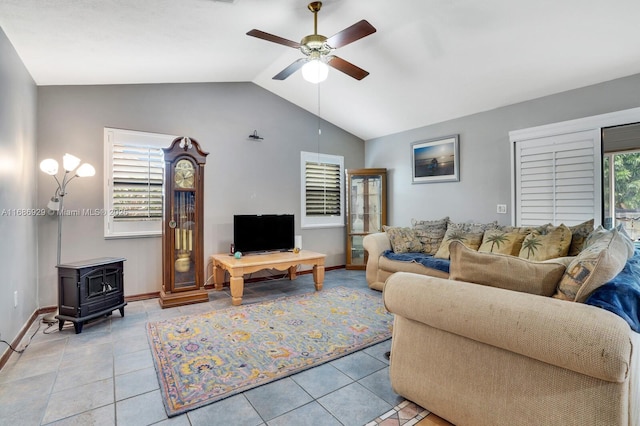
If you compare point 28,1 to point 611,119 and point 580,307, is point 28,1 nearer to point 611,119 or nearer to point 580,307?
point 580,307

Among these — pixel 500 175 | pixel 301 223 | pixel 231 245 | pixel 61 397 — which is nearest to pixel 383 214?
pixel 301 223

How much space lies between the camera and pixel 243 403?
1.87m

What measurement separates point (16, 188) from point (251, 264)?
2.28 m

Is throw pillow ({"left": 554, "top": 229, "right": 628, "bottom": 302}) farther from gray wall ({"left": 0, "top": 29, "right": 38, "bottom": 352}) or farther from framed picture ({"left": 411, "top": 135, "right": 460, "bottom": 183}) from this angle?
gray wall ({"left": 0, "top": 29, "right": 38, "bottom": 352})

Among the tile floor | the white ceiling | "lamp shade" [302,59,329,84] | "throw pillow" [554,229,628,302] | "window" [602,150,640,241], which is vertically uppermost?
the white ceiling

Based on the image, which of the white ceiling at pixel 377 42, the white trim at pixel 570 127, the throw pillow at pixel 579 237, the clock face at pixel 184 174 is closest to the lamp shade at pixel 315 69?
the white ceiling at pixel 377 42

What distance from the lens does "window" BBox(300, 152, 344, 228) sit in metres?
5.38

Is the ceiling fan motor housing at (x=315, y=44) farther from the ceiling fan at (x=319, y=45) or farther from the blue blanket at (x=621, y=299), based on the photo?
the blue blanket at (x=621, y=299)

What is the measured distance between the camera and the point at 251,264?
3.80 m

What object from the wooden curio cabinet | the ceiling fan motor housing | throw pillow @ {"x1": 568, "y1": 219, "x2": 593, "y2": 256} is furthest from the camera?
the wooden curio cabinet

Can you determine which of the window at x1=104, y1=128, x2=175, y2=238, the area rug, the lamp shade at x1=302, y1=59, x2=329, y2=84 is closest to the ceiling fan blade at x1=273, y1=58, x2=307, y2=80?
the lamp shade at x1=302, y1=59, x2=329, y2=84

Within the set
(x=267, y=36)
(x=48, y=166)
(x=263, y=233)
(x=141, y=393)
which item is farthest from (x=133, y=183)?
(x=141, y=393)

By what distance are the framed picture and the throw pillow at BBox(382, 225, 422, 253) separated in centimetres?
106

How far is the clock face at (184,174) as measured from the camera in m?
3.80
